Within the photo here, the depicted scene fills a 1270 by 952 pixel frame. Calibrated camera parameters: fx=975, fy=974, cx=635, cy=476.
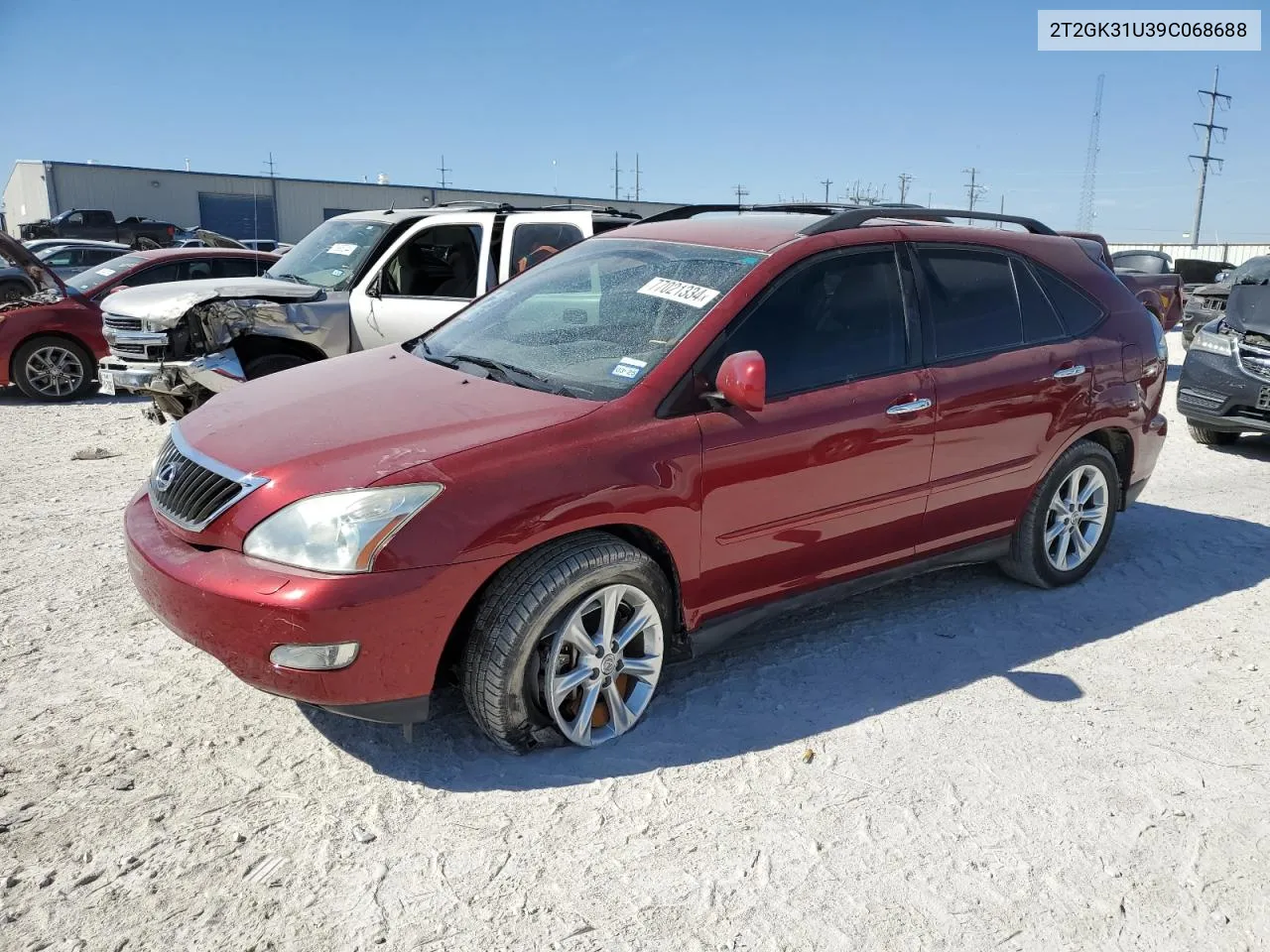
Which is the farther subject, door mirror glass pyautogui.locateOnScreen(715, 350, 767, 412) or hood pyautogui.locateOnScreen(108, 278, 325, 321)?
hood pyautogui.locateOnScreen(108, 278, 325, 321)

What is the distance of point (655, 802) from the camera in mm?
3076

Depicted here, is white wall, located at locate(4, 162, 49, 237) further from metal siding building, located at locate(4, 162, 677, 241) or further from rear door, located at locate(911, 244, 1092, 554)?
rear door, located at locate(911, 244, 1092, 554)

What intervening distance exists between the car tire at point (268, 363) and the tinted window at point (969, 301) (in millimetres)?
4985

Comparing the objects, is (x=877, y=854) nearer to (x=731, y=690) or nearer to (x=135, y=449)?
(x=731, y=690)

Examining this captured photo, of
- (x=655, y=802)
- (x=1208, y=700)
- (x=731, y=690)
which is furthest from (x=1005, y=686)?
(x=655, y=802)

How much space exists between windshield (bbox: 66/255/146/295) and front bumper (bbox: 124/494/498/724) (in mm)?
8778

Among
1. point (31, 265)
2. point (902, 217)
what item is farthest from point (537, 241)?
point (31, 265)

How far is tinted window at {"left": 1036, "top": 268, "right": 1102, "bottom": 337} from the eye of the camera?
4.68 meters

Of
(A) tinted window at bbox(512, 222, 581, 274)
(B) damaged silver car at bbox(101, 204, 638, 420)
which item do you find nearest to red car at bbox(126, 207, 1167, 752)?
(A) tinted window at bbox(512, 222, 581, 274)

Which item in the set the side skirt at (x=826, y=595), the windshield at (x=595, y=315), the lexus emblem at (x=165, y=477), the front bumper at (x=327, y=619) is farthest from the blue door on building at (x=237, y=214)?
the front bumper at (x=327, y=619)

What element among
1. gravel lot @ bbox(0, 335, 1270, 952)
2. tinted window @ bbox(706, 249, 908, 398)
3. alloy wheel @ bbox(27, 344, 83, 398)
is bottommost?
gravel lot @ bbox(0, 335, 1270, 952)

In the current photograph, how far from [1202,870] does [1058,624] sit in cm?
178

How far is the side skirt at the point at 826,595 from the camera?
3.60m

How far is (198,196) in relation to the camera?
5038 centimetres
